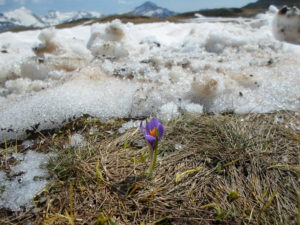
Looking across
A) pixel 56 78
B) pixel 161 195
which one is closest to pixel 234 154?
pixel 161 195

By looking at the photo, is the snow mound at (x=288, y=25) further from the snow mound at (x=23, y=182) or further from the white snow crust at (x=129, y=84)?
the snow mound at (x=23, y=182)

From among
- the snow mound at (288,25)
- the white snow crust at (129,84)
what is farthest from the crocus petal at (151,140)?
the snow mound at (288,25)

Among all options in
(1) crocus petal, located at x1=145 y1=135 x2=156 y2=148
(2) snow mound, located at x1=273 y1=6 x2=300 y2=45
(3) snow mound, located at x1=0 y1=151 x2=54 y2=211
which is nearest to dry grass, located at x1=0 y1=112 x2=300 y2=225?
(3) snow mound, located at x1=0 y1=151 x2=54 y2=211

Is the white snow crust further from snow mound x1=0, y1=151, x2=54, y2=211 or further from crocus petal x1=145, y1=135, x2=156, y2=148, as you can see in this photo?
crocus petal x1=145, y1=135, x2=156, y2=148

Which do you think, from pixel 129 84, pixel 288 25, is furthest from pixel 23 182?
pixel 288 25

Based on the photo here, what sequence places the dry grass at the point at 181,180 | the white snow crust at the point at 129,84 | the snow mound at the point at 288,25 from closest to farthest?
the dry grass at the point at 181,180 → the white snow crust at the point at 129,84 → the snow mound at the point at 288,25

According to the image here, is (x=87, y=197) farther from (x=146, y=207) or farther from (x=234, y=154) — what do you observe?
(x=234, y=154)
